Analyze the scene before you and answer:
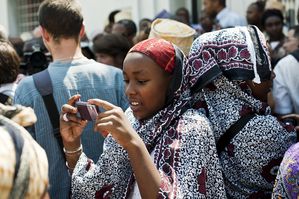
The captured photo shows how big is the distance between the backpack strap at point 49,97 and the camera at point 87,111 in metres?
0.49

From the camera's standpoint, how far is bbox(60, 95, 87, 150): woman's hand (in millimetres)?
2521

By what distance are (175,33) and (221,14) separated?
14.7ft

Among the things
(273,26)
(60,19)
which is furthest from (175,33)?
(273,26)

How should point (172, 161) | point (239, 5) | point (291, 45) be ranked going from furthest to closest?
point (239, 5) → point (291, 45) → point (172, 161)

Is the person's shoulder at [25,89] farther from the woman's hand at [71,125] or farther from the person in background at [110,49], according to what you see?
the person in background at [110,49]

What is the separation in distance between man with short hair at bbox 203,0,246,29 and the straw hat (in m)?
3.90

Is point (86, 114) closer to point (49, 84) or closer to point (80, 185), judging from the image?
point (80, 185)

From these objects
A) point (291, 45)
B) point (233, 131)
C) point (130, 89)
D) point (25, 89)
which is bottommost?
point (291, 45)

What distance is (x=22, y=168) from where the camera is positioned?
138cm

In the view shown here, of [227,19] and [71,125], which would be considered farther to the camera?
[227,19]

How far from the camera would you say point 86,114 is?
241cm

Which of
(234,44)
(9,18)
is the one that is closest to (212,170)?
(234,44)

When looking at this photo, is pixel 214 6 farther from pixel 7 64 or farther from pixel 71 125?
pixel 71 125

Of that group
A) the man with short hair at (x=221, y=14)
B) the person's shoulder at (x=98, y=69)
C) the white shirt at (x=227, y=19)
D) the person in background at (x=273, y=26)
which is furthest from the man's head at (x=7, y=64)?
the white shirt at (x=227, y=19)
